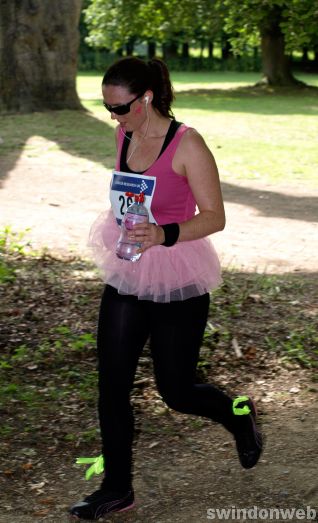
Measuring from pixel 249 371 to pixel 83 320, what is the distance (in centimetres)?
143

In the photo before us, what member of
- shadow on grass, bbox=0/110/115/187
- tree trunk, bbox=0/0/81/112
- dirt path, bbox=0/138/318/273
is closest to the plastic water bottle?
dirt path, bbox=0/138/318/273

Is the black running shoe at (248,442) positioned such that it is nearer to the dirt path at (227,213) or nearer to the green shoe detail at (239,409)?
the green shoe detail at (239,409)

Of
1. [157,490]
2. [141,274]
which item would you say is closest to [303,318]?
[157,490]

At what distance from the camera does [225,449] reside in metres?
4.91

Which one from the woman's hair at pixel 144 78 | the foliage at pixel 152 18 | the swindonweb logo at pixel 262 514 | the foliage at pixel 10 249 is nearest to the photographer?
the woman's hair at pixel 144 78

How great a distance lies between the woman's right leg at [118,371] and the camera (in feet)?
12.6

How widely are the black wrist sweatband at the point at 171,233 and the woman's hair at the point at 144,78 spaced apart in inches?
21.5

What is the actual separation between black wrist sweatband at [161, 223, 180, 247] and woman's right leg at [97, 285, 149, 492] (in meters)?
0.29

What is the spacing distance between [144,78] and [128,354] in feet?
3.88

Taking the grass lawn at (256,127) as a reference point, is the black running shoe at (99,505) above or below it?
above

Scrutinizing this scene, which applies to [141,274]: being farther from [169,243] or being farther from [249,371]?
[249,371]

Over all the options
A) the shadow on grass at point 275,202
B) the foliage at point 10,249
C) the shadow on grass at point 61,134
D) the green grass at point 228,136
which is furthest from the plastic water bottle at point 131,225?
the green grass at point 228,136

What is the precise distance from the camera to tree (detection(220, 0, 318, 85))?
29547mm

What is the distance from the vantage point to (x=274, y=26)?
3612cm
